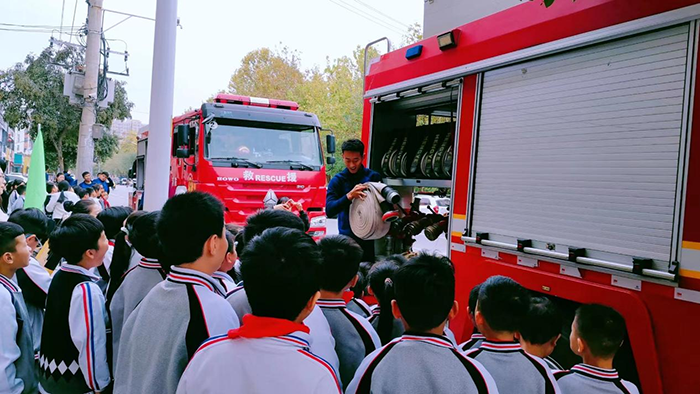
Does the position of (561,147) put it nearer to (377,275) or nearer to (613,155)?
(613,155)

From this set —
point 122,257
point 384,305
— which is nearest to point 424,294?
point 384,305

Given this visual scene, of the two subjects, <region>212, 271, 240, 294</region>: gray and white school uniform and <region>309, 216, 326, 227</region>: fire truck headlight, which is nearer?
<region>212, 271, 240, 294</region>: gray and white school uniform

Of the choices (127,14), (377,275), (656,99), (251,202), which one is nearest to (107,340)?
(377,275)

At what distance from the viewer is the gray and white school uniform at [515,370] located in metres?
1.97

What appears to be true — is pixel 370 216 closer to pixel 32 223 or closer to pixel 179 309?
pixel 32 223

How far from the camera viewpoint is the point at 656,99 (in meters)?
2.71

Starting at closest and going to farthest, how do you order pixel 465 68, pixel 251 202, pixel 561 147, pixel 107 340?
pixel 107 340 < pixel 561 147 < pixel 465 68 < pixel 251 202

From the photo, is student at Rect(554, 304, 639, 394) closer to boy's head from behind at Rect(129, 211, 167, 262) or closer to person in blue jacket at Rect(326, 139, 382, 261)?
boy's head from behind at Rect(129, 211, 167, 262)

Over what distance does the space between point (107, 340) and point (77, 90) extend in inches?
515

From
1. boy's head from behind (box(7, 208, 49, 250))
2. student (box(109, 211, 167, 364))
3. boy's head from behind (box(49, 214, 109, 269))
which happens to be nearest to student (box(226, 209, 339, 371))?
student (box(109, 211, 167, 364))

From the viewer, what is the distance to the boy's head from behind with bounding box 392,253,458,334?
1.78 metres

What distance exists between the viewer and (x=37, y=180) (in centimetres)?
614

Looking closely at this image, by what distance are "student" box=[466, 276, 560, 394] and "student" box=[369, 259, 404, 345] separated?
17.9 inches

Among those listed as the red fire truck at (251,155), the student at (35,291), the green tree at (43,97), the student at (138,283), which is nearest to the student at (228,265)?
the student at (138,283)
